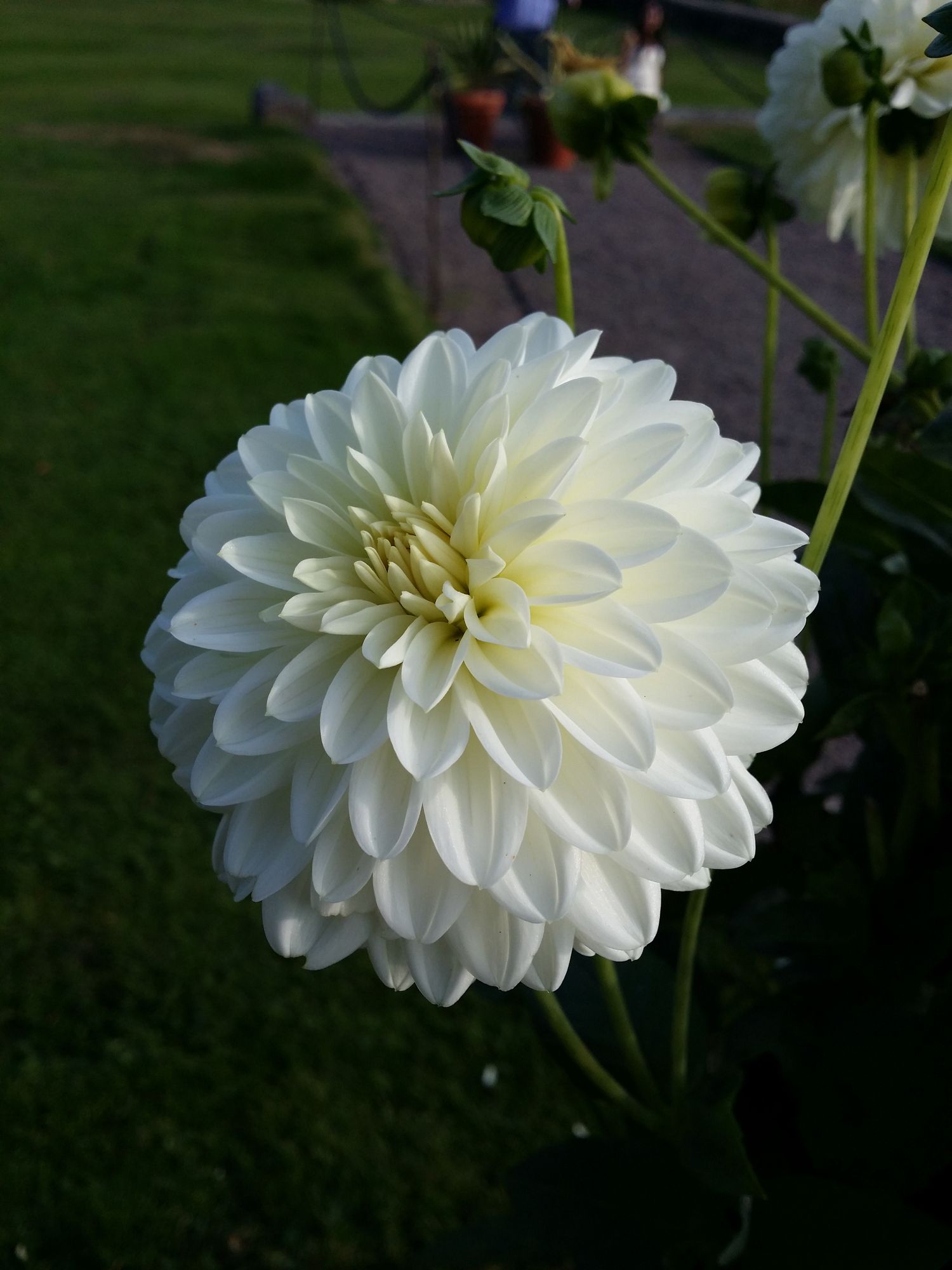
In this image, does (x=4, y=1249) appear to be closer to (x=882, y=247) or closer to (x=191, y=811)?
(x=191, y=811)

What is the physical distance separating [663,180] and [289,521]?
446mm

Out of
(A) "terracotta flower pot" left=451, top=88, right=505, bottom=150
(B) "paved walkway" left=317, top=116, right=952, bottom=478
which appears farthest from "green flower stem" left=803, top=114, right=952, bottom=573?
(A) "terracotta flower pot" left=451, top=88, right=505, bottom=150

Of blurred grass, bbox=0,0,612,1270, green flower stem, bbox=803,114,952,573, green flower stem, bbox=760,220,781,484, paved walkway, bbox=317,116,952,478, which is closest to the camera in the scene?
green flower stem, bbox=803,114,952,573

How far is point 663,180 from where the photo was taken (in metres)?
0.79

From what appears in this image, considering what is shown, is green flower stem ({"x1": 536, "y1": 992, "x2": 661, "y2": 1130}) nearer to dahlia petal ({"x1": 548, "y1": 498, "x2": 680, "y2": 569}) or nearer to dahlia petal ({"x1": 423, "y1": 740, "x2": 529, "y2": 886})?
dahlia petal ({"x1": 423, "y1": 740, "x2": 529, "y2": 886})

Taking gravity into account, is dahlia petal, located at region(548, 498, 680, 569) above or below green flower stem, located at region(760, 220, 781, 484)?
above

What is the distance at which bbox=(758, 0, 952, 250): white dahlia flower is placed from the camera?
0.75 m

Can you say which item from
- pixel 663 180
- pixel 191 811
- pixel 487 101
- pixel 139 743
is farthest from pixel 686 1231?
pixel 487 101

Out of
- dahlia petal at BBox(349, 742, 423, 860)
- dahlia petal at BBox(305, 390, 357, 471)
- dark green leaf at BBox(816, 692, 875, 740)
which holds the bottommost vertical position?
dark green leaf at BBox(816, 692, 875, 740)

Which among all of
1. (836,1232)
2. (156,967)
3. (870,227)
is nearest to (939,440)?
(870,227)

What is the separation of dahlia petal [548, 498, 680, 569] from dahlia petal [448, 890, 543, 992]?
0.16 m

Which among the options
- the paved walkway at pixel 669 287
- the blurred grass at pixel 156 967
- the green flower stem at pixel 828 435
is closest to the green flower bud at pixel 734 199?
the green flower stem at pixel 828 435

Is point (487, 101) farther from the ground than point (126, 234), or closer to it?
farther from the ground

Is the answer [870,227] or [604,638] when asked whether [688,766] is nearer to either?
[604,638]
